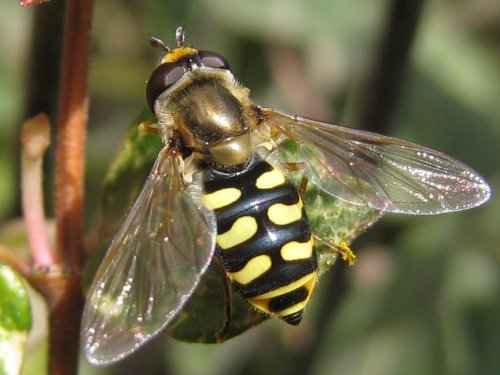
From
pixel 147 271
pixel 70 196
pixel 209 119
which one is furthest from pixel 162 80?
pixel 147 271

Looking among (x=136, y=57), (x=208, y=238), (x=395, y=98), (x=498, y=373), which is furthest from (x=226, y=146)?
(x=136, y=57)

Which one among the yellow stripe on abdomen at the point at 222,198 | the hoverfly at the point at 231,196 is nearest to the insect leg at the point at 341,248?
the hoverfly at the point at 231,196

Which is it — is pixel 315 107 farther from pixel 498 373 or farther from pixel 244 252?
pixel 244 252

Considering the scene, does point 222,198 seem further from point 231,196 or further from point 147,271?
point 147,271

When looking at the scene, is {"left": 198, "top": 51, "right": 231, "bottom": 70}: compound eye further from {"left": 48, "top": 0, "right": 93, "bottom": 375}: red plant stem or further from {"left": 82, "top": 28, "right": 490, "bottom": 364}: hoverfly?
{"left": 48, "top": 0, "right": 93, "bottom": 375}: red plant stem

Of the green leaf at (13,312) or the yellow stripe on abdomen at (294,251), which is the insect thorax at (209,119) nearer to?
the yellow stripe on abdomen at (294,251)

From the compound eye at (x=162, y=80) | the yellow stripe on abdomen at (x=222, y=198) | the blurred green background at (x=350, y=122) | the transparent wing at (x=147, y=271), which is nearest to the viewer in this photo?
the transparent wing at (x=147, y=271)
